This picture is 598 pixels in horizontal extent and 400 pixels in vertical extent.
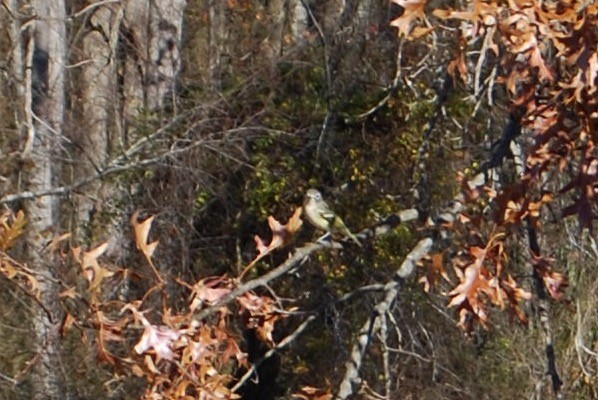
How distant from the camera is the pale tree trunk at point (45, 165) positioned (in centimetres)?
768

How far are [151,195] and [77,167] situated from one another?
60 centimetres

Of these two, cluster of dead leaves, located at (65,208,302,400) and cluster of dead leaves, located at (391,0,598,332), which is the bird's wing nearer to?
cluster of dead leaves, located at (391,0,598,332)

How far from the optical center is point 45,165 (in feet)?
28.4

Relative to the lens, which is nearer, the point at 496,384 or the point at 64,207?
the point at 496,384

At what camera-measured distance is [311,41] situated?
31.0 ft

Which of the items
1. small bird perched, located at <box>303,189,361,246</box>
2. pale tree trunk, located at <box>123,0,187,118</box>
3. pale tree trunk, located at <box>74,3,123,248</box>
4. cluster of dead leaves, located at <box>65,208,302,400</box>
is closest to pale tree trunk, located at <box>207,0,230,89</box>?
pale tree trunk, located at <box>123,0,187,118</box>

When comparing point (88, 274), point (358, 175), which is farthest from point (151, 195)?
point (88, 274)

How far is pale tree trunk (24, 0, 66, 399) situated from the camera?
768 centimetres

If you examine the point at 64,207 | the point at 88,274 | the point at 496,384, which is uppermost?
the point at 88,274

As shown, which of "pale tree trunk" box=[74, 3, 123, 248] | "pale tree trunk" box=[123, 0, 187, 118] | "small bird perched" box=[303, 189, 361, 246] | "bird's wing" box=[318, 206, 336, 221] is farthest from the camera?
"pale tree trunk" box=[123, 0, 187, 118]

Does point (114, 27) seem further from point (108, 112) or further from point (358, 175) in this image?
point (358, 175)

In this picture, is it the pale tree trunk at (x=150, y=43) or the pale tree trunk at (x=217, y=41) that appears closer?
the pale tree trunk at (x=217, y=41)

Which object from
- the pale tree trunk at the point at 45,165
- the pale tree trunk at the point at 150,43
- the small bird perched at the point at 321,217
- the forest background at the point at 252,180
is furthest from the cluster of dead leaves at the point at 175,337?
the pale tree trunk at the point at 150,43

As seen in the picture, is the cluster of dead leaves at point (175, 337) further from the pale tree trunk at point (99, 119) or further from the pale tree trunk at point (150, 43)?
the pale tree trunk at point (150, 43)
